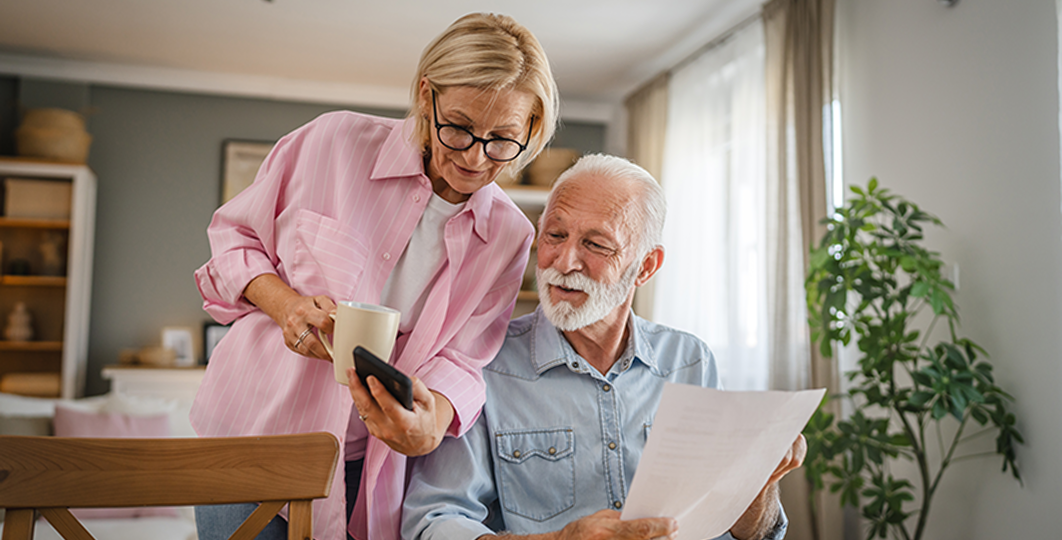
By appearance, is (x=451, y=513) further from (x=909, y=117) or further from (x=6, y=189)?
(x=6, y=189)

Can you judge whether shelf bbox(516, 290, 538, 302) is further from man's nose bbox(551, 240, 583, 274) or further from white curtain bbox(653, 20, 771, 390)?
man's nose bbox(551, 240, 583, 274)

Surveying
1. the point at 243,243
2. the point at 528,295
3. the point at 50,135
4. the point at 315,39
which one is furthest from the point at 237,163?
the point at 243,243

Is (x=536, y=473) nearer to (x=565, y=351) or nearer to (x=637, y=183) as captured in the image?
(x=565, y=351)

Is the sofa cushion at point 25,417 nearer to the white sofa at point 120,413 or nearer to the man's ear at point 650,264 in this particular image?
the white sofa at point 120,413

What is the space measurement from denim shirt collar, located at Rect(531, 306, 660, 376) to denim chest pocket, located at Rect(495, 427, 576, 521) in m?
0.14

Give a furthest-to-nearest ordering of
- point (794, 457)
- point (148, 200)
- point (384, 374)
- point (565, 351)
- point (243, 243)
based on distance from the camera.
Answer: point (148, 200) → point (565, 351) → point (243, 243) → point (794, 457) → point (384, 374)

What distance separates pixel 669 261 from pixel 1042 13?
2.70 metres

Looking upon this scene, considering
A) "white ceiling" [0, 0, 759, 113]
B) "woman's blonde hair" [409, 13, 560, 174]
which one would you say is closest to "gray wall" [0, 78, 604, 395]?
"white ceiling" [0, 0, 759, 113]

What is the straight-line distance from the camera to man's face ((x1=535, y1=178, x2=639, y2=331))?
1.39 meters

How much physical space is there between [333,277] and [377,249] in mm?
109

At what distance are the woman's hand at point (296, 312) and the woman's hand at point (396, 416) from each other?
11cm

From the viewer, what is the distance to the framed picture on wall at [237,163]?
203 inches

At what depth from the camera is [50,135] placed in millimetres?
4539

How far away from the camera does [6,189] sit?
4.56 meters
